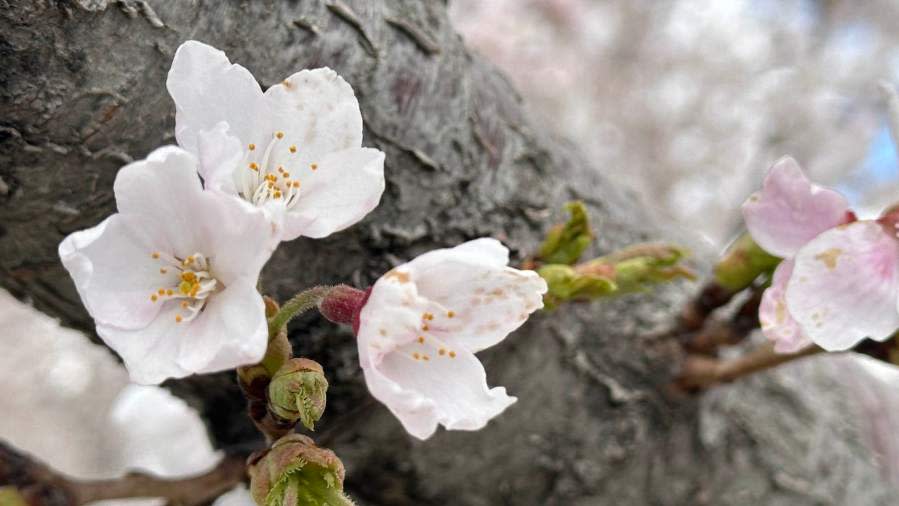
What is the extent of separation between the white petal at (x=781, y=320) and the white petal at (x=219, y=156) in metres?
0.49

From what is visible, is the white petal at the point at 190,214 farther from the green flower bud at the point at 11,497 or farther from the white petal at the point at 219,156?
the green flower bud at the point at 11,497

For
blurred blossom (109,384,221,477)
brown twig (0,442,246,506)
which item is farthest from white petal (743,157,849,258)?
blurred blossom (109,384,221,477)

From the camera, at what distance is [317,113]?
1.97ft

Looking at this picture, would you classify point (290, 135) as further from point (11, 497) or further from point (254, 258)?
point (11, 497)

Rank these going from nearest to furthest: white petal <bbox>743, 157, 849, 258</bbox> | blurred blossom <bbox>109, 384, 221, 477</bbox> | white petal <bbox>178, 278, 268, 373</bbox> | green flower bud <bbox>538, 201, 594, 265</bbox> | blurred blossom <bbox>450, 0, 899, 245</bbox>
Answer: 1. white petal <bbox>178, 278, 268, 373</bbox>
2. white petal <bbox>743, 157, 849, 258</bbox>
3. green flower bud <bbox>538, 201, 594, 265</bbox>
4. blurred blossom <bbox>109, 384, 221, 477</bbox>
5. blurred blossom <bbox>450, 0, 899, 245</bbox>

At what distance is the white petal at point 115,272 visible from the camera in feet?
1.64

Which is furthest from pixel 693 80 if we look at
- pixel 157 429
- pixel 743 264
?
pixel 743 264

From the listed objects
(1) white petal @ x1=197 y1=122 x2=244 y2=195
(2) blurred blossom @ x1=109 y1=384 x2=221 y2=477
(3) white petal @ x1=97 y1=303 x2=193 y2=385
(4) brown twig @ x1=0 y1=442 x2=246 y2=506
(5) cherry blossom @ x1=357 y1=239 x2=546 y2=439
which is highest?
(1) white petal @ x1=197 y1=122 x2=244 y2=195

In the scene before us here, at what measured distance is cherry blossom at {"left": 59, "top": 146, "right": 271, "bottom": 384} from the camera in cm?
50

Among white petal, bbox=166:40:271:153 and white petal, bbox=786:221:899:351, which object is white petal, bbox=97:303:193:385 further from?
white petal, bbox=786:221:899:351

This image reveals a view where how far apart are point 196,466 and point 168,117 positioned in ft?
4.09

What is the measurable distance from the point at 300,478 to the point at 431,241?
1.11 feet

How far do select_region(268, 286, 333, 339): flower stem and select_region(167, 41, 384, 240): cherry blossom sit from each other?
4cm

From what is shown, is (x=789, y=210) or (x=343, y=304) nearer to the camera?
(x=343, y=304)
